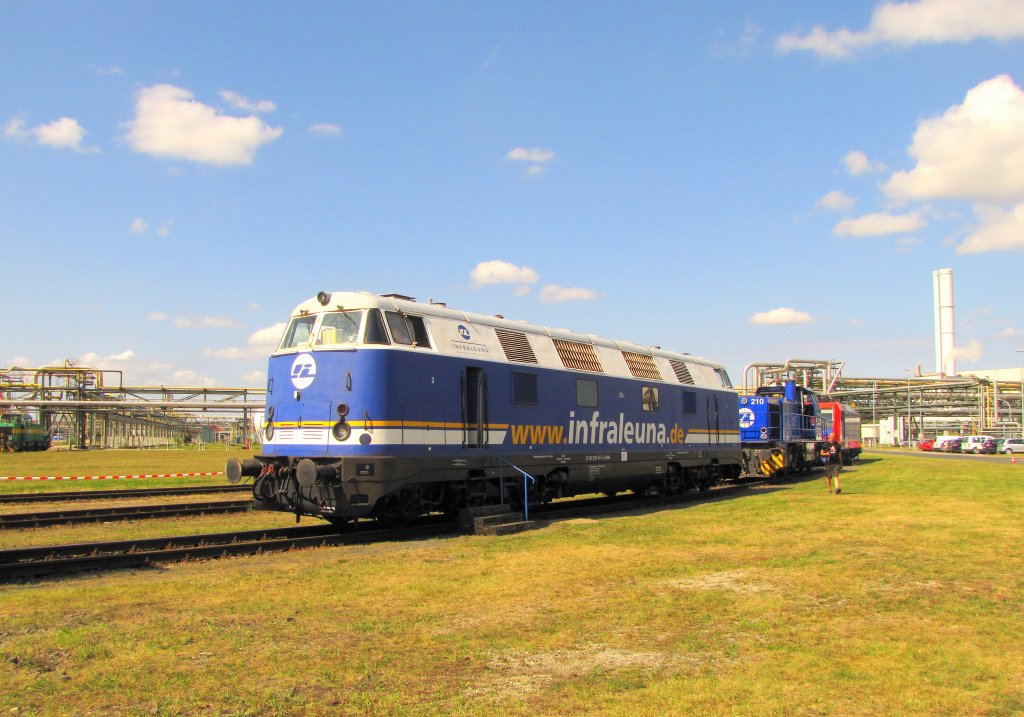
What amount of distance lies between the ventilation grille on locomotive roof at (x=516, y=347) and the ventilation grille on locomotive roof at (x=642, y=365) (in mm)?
4646

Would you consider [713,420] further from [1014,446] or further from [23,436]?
[23,436]

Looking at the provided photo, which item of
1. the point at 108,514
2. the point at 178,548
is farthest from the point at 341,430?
the point at 108,514

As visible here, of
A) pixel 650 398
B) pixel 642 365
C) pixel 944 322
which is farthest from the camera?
pixel 944 322

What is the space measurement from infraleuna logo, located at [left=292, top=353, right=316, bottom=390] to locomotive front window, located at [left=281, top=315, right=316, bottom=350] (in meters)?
0.39

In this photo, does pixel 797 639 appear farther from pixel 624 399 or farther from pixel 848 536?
pixel 624 399

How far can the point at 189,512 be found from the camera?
61.4 feet

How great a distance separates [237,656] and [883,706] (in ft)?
17.3

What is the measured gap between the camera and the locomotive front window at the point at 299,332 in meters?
14.4

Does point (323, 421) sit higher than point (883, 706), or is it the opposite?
point (323, 421)


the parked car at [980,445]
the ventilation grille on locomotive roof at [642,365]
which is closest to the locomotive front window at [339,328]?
the ventilation grille on locomotive roof at [642,365]

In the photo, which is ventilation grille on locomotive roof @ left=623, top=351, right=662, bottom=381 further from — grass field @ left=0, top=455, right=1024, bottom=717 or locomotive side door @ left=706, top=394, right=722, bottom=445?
grass field @ left=0, top=455, right=1024, bottom=717

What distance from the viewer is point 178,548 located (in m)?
13.0

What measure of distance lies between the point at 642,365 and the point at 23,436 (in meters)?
62.5

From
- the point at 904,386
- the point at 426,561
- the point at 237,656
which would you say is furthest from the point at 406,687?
the point at 904,386
